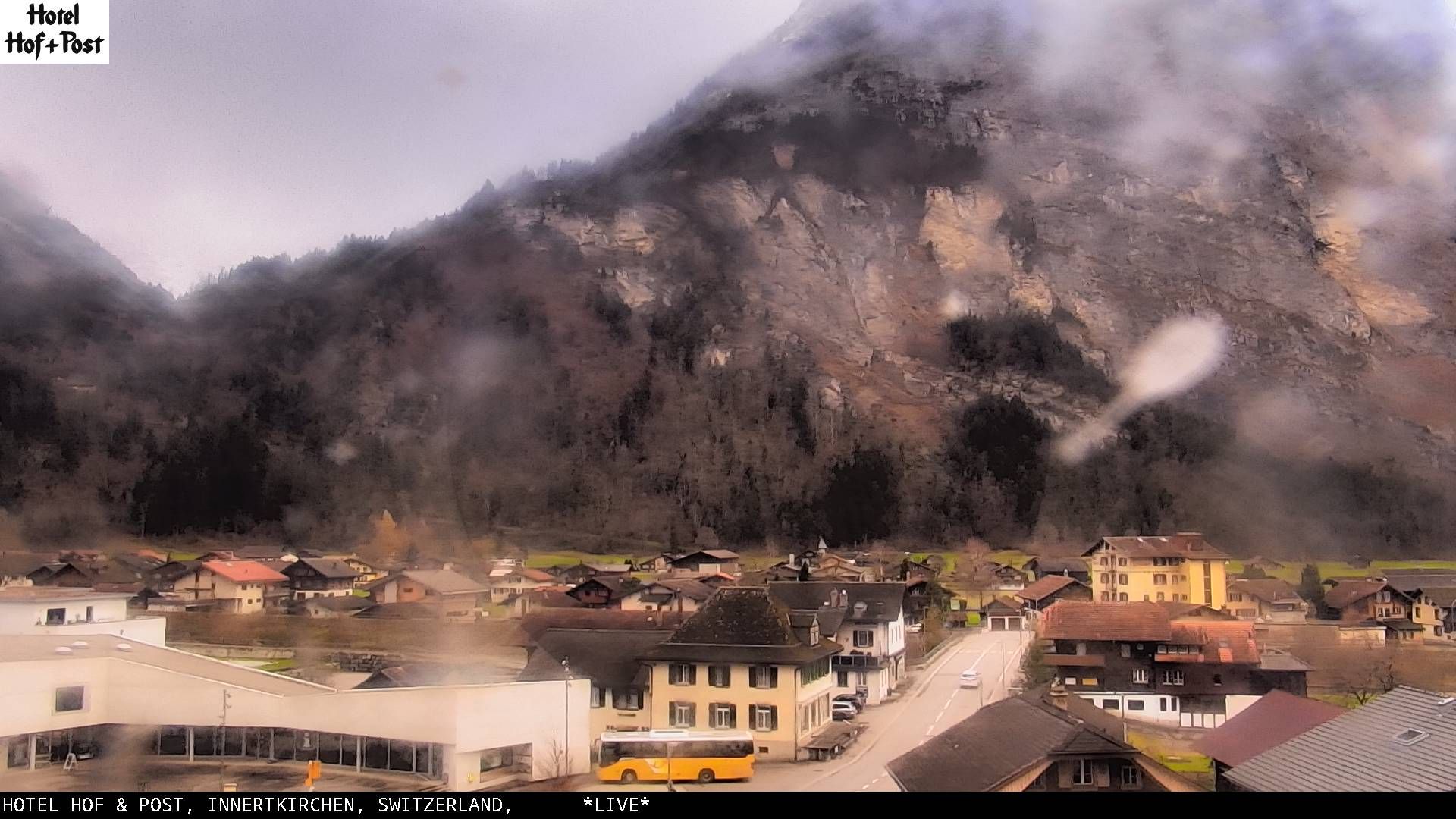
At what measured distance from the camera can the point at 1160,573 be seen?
25.1 ft

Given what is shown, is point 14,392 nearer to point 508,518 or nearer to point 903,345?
point 508,518

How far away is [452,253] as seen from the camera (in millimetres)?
14523

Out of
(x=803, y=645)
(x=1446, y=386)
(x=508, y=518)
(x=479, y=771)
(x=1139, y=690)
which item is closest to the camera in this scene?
(x=479, y=771)

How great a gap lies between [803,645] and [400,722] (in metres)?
2.42

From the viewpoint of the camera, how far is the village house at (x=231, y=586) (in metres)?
7.98

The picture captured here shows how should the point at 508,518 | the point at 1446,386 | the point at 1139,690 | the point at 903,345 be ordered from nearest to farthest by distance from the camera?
the point at 1139,690
the point at 508,518
the point at 1446,386
the point at 903,345

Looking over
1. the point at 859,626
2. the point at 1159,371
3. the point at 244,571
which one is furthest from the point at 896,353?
the point at 244,571

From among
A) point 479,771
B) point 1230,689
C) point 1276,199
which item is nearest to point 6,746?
point 479,771

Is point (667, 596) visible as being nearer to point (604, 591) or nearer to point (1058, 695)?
point (604, 591)

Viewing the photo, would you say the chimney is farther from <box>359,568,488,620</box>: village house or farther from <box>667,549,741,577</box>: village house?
<box>359,568,488,620</box>: village house

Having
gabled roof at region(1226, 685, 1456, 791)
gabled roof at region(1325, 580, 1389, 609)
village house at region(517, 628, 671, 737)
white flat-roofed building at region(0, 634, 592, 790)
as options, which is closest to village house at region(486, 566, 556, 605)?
village house at region(517, 628, 671, 737)

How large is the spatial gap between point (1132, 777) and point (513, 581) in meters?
6.07
